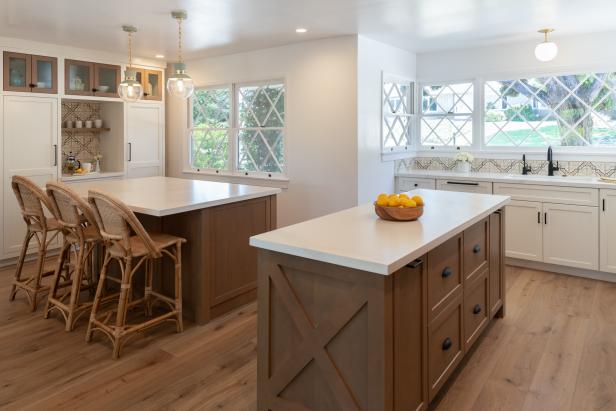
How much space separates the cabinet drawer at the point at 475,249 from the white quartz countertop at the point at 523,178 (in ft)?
6.32

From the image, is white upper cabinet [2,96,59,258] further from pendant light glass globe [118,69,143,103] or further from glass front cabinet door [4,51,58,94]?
pendant light glass globe [118,69,143,103]

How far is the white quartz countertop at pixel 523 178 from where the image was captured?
414 cm

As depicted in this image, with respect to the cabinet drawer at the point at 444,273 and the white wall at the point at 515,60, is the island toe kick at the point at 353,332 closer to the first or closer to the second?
the cabinet drawer at the point at 444,273

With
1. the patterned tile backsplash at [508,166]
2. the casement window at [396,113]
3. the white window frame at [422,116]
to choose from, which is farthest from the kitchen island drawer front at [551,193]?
the casement window at [396,113]

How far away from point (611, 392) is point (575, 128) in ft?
10.4

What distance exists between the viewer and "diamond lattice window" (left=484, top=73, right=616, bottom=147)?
4.56 meters

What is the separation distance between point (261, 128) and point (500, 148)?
8.82 ft

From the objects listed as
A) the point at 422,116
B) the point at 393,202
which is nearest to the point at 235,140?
the point at 422,116

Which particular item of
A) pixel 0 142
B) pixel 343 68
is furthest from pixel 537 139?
pixel 0 142

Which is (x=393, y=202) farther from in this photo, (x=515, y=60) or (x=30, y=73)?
(x=30, y=73)

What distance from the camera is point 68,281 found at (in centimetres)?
372

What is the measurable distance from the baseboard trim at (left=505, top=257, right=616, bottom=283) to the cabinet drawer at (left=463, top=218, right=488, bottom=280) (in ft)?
6.70

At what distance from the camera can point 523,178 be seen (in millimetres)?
4500

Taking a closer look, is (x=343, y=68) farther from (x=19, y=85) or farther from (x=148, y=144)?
(x=19, y=85)
